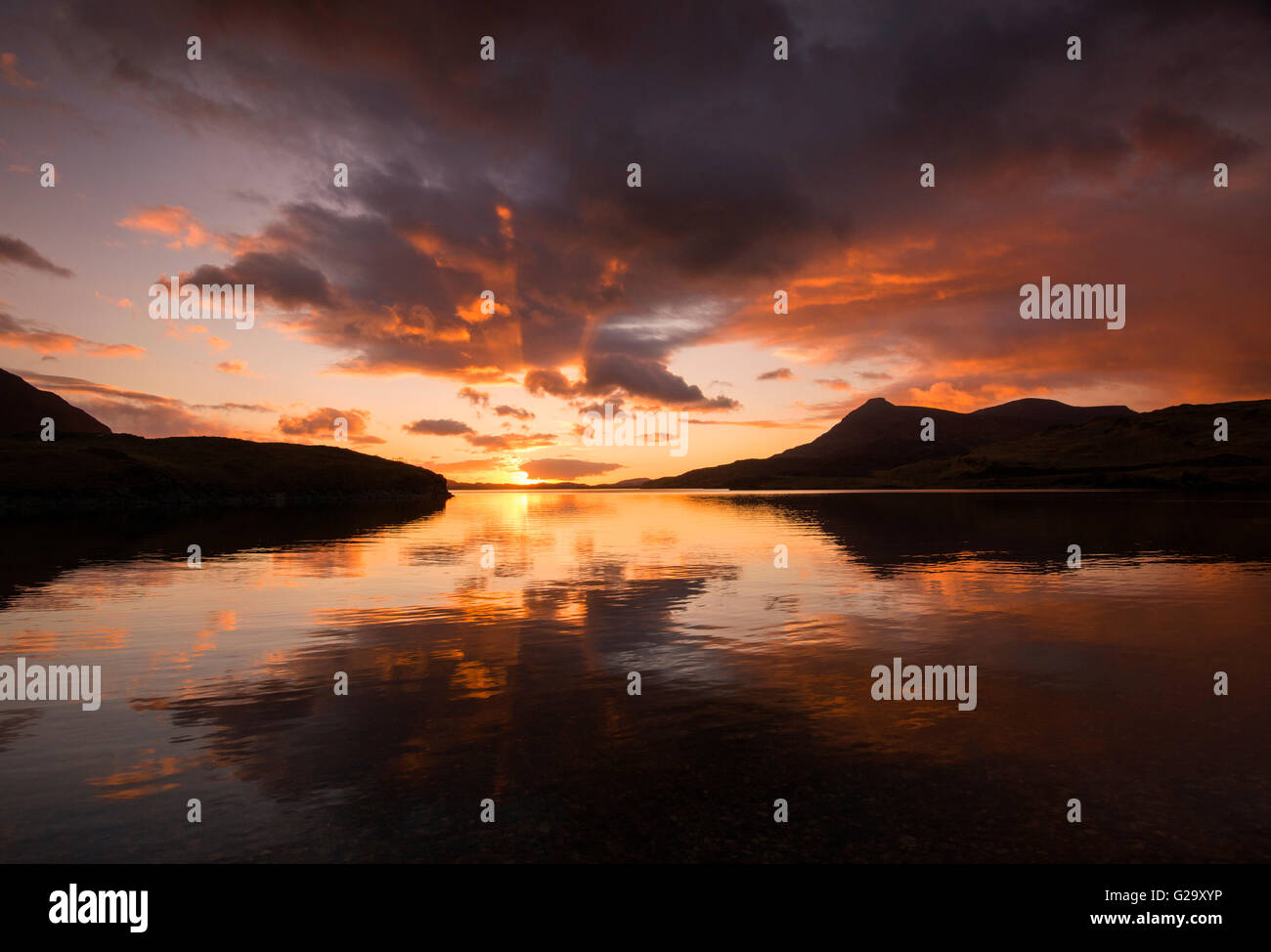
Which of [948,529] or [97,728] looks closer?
[97,728]

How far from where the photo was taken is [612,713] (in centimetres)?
1555

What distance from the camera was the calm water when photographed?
32.3ft

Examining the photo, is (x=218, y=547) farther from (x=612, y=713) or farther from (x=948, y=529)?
(x=948, y=529)

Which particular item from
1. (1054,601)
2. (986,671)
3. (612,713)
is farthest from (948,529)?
(612,713)

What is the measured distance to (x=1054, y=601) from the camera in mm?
29922

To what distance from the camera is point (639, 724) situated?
48.4 ft

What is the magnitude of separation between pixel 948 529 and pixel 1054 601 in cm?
4780

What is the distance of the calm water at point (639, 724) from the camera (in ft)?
32.3

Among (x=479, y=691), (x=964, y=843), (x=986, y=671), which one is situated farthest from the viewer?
(x=986, y=671)

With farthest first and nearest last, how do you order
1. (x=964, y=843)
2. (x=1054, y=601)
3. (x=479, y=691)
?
(x=1054, y=601), (x=479, y=691), (x=964, y=843)

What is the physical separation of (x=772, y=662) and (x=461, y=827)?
12.1 meters
